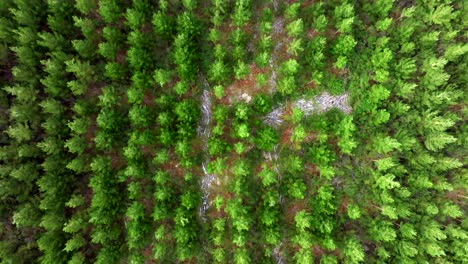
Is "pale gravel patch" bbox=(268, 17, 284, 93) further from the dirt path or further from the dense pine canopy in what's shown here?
the dirt path

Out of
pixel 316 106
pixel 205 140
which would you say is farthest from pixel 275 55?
pixel 205 140

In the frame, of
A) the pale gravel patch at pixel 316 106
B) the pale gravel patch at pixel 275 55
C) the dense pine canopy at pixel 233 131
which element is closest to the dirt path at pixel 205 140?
the dense pine canopy at pixel 233 131

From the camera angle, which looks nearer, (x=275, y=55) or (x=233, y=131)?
(x=233, y=131)

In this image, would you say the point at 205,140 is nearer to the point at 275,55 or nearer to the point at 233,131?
the point at 233,131

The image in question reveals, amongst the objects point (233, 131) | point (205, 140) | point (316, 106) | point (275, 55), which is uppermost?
point (275, 55)

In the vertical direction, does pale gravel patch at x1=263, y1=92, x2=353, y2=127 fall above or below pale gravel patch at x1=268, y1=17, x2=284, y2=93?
below

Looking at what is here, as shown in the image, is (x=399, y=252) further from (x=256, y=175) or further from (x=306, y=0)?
(x=306, y=0)

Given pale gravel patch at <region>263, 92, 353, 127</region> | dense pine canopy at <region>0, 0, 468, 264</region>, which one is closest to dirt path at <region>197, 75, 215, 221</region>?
dense pine canopy at <region>0, 0, 468, 264</region>

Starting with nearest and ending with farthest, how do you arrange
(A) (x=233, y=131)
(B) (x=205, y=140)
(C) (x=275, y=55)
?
(A) (x=233, y=131) < (B) (x=205, y=140) < (C) (x=275, y=55)
